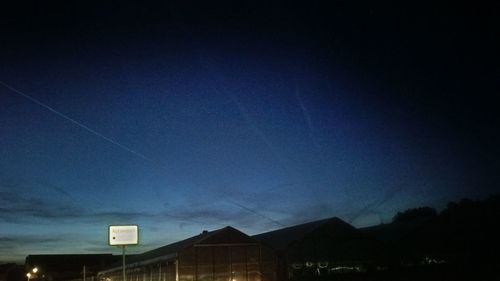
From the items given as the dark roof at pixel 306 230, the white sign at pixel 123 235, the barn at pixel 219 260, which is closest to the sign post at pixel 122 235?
the white sign at pixel 123 235

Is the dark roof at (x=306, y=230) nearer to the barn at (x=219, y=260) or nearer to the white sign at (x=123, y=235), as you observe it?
the barn at (x=219, y=260)

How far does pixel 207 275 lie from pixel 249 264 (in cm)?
394

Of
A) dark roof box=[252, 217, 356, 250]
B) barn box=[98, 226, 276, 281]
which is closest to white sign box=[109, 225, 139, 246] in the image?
barn box=[98, 226, 276, 281]

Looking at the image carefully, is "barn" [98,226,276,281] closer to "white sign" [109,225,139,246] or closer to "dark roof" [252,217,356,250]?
"dark roof" [252,217,356,250]

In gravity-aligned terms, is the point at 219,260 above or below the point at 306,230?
below

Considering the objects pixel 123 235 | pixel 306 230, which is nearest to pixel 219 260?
pixel 306 230

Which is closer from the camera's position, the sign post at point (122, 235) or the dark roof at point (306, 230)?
the sign post at point (122, 235)

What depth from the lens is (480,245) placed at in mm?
51500

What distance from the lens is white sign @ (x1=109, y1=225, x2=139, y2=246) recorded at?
91.0 ft

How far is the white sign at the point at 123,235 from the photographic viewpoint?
91.0ft

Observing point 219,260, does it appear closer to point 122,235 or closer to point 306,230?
point 306,230

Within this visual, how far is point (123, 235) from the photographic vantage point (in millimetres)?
27828

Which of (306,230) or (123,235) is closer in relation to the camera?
(123,235)

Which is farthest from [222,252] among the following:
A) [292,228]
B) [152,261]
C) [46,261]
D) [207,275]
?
[46,261]
